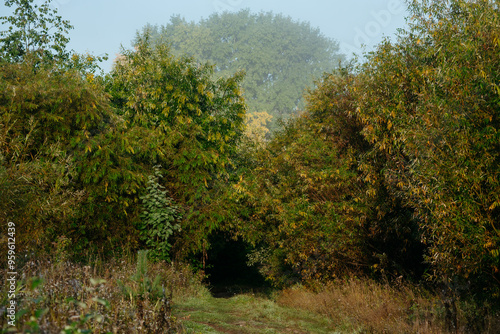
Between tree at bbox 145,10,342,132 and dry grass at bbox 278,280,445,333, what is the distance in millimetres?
32962

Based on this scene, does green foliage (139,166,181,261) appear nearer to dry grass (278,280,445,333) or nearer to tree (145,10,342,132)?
dry grass (278,280,445,333)

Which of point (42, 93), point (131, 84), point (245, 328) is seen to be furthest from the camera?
point (131, 84)

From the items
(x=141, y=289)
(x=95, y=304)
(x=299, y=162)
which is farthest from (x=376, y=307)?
(x=95, y=304)

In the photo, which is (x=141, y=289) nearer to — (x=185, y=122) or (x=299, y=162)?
(x=299, y=162)

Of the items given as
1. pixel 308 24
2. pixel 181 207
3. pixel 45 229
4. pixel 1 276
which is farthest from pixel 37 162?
pixel 308 24

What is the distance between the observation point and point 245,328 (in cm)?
762

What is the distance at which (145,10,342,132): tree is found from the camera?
148 feet

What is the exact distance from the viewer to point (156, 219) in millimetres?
11578

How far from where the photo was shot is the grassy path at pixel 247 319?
7438mm

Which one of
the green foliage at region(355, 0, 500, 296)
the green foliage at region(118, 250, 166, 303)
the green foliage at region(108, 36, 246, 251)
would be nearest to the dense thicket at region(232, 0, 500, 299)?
the green foliage at region(355, 0, 500, 296)

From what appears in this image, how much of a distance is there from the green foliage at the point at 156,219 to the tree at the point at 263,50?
31915 mm

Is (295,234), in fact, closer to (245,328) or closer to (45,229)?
(245,328)

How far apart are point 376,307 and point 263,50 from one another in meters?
41.1

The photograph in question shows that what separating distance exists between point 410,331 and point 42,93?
30.1ft
